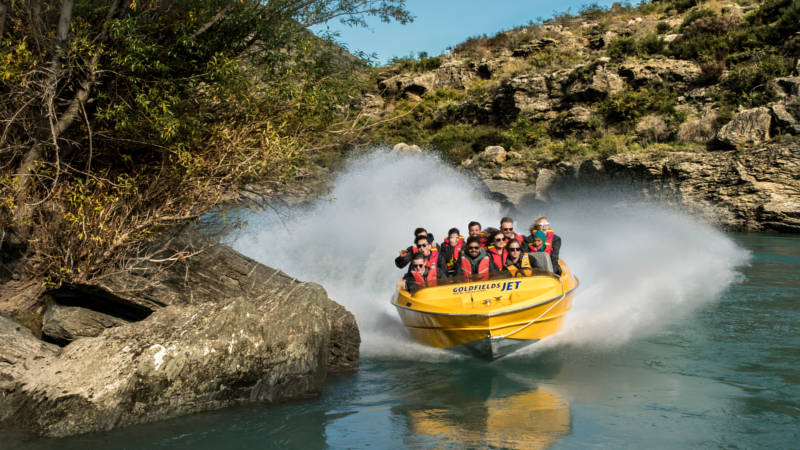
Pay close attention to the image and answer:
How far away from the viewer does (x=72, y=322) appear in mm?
6801

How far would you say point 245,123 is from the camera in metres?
8.28

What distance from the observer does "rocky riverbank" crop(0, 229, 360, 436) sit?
5297mm

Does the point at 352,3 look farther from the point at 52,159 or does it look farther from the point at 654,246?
the point at 654,246

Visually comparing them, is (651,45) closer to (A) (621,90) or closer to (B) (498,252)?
(A) (621,90)

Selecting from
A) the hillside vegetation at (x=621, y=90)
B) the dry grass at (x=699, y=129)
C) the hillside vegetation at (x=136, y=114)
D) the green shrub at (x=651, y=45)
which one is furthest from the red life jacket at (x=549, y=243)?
the green shrub at (x=651, y=45)

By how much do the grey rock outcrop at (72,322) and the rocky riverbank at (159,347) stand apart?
0.01 meters

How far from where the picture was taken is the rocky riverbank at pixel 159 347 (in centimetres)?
530

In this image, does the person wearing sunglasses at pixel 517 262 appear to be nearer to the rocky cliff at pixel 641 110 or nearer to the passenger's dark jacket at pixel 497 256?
the passenger's dark jacket at pixel 497 256

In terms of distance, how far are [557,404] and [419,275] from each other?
9.95ft

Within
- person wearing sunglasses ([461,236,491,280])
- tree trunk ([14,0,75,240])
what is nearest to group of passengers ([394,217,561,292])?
person wearing sunglasses ([461,236,491,280])

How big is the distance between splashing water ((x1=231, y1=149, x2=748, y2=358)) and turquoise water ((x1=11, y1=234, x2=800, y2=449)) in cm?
86

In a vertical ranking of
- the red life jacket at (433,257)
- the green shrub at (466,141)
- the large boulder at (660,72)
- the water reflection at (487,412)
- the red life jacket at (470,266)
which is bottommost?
the water reflection at (487,412)

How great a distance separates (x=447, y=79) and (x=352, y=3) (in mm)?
37068

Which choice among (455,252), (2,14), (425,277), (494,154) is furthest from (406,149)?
(2,14)
